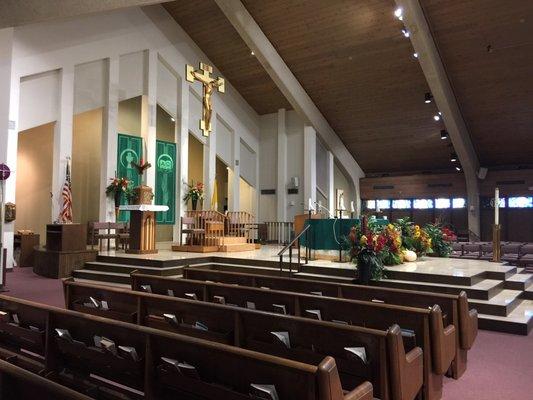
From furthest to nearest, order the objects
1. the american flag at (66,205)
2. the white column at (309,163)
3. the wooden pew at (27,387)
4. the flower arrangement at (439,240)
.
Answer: the white column at (309,163), the american flag at (66,205), the flower arrangement at (439,240), the wooden pew at (27,387)

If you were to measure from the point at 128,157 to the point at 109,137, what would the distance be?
0.74m

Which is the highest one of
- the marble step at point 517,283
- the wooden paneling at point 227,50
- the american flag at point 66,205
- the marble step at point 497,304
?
the wooden paneling at point 227,50

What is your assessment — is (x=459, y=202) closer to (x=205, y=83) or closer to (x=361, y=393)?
(x=205, y=83)

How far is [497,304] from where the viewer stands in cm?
446

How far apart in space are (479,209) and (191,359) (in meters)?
12.8

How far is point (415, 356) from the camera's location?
200 centimetres

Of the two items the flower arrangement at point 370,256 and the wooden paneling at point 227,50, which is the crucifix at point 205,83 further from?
the flower arrangement at point 370,256

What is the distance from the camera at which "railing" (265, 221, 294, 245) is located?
12500mm

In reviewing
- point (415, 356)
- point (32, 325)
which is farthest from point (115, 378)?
Answer: point (415, 356)

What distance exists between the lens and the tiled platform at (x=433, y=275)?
4449 mm

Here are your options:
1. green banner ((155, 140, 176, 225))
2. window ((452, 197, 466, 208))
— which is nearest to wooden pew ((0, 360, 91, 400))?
green banner ((155, 140, 176, 225))

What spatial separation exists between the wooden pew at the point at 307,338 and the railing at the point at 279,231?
1004 centimetres

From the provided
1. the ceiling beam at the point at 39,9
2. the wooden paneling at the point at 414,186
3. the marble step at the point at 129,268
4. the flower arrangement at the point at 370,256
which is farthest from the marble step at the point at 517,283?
the wooden paneling at the point at 414,186

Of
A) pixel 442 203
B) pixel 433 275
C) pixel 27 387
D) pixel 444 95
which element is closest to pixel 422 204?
pixel 442 203
